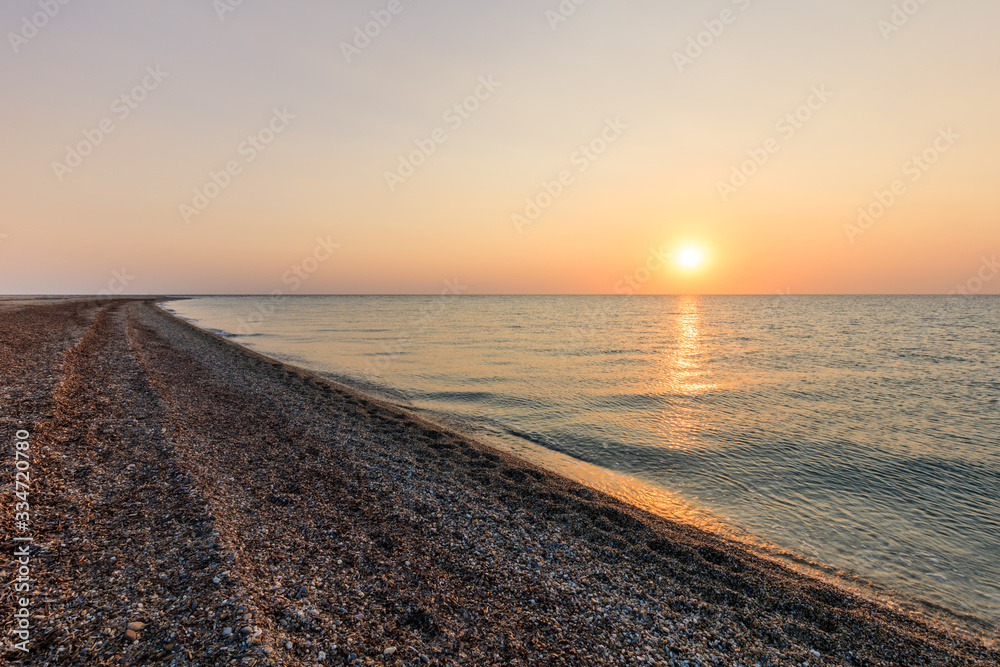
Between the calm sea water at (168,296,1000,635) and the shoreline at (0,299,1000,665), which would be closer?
the shoreline at (0,299,1000,665)

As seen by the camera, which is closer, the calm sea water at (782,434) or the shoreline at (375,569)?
the shoreline at (375,569)

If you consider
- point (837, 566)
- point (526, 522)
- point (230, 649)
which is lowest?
point (837, 566)

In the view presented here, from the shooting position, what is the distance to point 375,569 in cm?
818

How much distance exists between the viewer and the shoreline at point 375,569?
6293mm

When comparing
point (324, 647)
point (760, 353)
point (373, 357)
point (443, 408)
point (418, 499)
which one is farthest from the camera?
point (760, 353)

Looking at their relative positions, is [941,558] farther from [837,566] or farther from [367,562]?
[367,562]

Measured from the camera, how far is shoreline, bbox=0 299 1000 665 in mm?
6293

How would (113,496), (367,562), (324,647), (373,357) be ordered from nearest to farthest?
1. (324,647)
2. (367,562)
3. (113,496)
4. (373,357)

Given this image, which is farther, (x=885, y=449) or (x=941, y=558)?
(x=885, y=449)

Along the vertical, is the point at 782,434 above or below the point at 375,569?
below

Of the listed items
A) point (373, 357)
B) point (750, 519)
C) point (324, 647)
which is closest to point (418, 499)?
point (324, 647)

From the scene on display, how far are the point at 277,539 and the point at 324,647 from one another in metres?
3.46

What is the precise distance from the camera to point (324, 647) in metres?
6.09

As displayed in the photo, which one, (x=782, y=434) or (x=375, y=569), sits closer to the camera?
(x=375, y=569)
